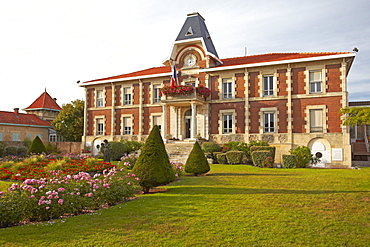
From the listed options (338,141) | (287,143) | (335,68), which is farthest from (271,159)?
(335,68)

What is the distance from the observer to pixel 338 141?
24.1 meters

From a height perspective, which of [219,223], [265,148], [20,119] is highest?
[20,119]

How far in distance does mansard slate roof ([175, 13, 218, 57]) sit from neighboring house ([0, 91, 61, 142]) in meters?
25.7

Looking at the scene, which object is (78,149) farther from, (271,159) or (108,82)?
(271,159)

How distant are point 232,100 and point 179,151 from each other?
22.3 ft

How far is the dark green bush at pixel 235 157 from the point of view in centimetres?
2269

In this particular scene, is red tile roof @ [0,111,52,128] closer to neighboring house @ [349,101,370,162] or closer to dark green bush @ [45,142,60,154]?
dark green bush @ [45,142,60,154]

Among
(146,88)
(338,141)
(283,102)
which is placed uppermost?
(146,88)

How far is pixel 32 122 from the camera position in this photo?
44.6m

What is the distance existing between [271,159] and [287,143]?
4.97 meters

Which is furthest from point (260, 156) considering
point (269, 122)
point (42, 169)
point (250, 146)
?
point (42, 169)

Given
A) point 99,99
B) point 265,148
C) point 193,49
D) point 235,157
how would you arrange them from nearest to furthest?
point 235,157, point 265,148, point 193,49, point 99,99

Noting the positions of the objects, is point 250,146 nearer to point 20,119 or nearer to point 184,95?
point 184,95

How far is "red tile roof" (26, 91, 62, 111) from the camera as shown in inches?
1991
